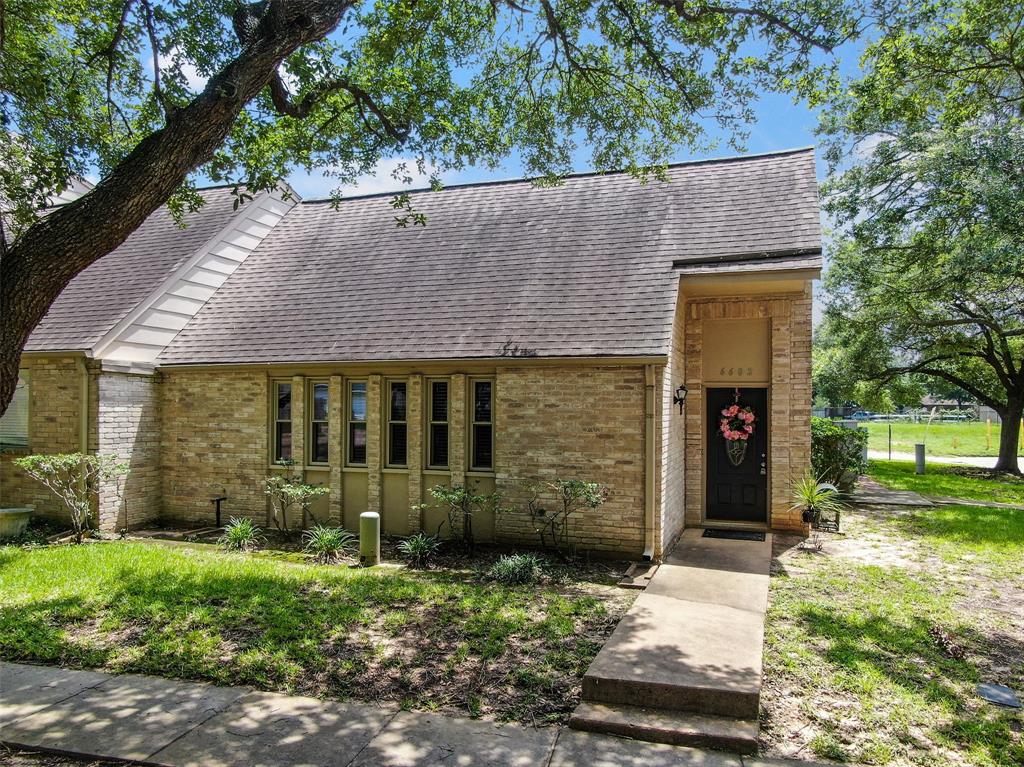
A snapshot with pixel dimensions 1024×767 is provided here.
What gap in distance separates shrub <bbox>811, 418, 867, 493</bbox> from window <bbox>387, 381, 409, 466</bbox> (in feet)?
27.2

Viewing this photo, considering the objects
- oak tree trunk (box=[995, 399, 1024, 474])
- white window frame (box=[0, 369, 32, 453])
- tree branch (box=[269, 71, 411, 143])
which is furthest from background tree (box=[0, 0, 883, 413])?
oak tree trunk (box=[995, 399, 1024, 474])

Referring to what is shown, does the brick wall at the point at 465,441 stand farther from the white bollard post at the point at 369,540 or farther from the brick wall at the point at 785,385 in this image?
the brick wall at the point at 785,385

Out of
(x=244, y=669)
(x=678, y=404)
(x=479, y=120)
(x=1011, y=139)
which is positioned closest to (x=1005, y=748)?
(x=244, y=669)


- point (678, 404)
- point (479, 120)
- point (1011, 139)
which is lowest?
point (678, 404)

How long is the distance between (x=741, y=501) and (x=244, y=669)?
331 inches

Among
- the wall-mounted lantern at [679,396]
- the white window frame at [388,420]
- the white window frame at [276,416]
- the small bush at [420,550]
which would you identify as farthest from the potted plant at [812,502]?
the white window frame at [276,416]

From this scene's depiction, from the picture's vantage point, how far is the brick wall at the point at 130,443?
34.7 feet

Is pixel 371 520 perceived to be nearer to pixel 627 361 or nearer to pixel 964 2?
pixel 627 361

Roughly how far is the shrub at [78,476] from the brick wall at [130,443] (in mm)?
177

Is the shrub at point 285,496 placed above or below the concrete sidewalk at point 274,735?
above

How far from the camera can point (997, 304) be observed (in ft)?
61.6

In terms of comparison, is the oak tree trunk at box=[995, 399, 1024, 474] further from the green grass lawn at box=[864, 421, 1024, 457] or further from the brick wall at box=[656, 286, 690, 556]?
the brick wall at box=[656, 286, 690, 556]

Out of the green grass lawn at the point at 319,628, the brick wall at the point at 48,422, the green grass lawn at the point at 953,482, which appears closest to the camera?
the green grass lawn at the point at 319,628

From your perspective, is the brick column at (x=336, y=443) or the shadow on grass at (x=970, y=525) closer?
the shadow on grass at (x=970, y=525)
